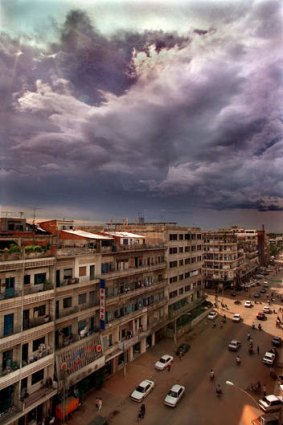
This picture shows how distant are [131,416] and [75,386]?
→ 604 centimetres

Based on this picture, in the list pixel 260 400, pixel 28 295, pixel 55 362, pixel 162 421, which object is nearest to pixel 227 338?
pixel 260 400

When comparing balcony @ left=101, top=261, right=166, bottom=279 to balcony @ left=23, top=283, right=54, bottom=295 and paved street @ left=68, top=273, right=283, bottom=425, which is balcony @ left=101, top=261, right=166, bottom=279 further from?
paved street @ left=68, top=273, right=283, bottom=425

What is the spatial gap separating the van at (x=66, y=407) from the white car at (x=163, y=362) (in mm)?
11115

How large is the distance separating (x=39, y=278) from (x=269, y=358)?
31455 millimetres

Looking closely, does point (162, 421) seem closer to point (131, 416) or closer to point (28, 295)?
point (131, 416)

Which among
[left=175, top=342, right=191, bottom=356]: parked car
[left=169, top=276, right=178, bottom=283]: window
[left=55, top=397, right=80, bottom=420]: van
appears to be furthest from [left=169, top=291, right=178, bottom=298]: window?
[left=55, top=397, right=80, bottom=420]: van

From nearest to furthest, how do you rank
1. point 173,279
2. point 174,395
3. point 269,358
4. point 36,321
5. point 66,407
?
point 36,321
point 66,407
point 174,395
point 269,358
point 173,279

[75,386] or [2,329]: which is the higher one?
[2,329]

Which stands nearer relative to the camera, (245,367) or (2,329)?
(2,329)

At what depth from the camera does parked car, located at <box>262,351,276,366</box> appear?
38.3 m

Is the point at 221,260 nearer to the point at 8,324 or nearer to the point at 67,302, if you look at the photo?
the point at 67,302

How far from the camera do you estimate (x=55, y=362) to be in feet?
85.8

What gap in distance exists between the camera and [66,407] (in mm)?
26500

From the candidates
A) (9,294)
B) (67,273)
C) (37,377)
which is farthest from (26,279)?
(37,377)
